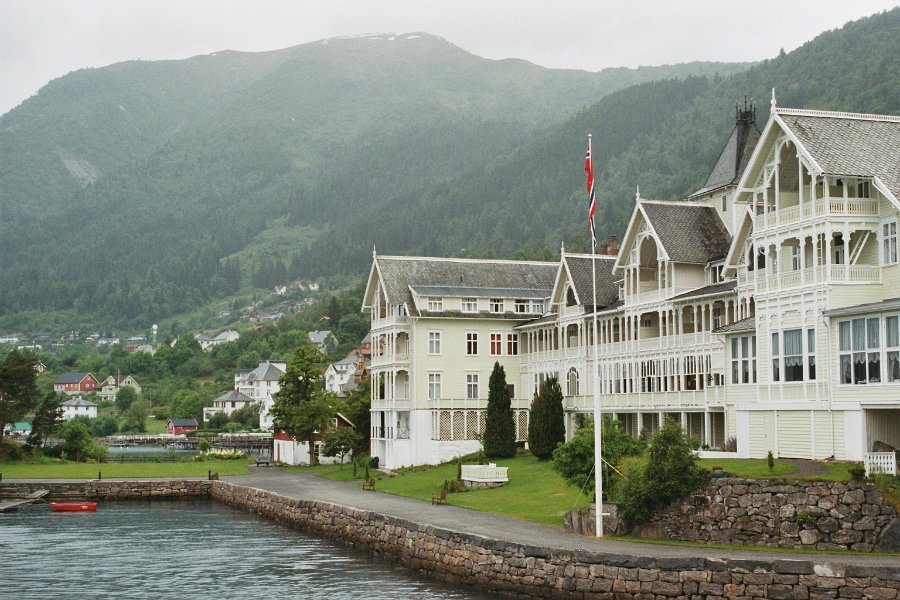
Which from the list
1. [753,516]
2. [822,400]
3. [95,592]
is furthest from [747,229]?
[95,592]

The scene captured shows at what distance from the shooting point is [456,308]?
90.7m

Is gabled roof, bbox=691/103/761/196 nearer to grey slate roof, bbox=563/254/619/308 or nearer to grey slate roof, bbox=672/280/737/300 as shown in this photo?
grey slate roof, bbox=563/254/619/308

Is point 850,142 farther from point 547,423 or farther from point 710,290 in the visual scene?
point 547,423

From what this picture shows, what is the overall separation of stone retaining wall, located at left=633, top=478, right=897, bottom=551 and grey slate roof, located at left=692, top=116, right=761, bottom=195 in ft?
118

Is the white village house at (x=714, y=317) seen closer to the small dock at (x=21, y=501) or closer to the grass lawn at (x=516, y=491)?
the grass lawn at (x=516, y=491)

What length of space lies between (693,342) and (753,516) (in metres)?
28.8

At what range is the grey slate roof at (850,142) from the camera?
157ft

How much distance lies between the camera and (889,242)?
47.7 metres

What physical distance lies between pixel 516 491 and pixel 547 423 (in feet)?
50.9

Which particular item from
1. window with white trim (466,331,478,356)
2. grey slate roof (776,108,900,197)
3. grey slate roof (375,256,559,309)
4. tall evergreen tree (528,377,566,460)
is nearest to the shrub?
grey slate roof (776,108,900,197)

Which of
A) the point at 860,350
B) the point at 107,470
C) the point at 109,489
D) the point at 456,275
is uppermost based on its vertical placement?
the point at 456,275

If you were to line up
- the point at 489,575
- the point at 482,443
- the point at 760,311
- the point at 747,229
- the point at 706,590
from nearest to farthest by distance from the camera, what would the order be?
1. the point at 706,590
2. the point at 489,575
3. the point at 760,311
4. the point at 747,229
5. the point at 482,443

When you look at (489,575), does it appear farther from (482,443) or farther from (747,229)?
(482,443)

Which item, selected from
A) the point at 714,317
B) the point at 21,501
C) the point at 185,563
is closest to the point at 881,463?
the point at 714,317
